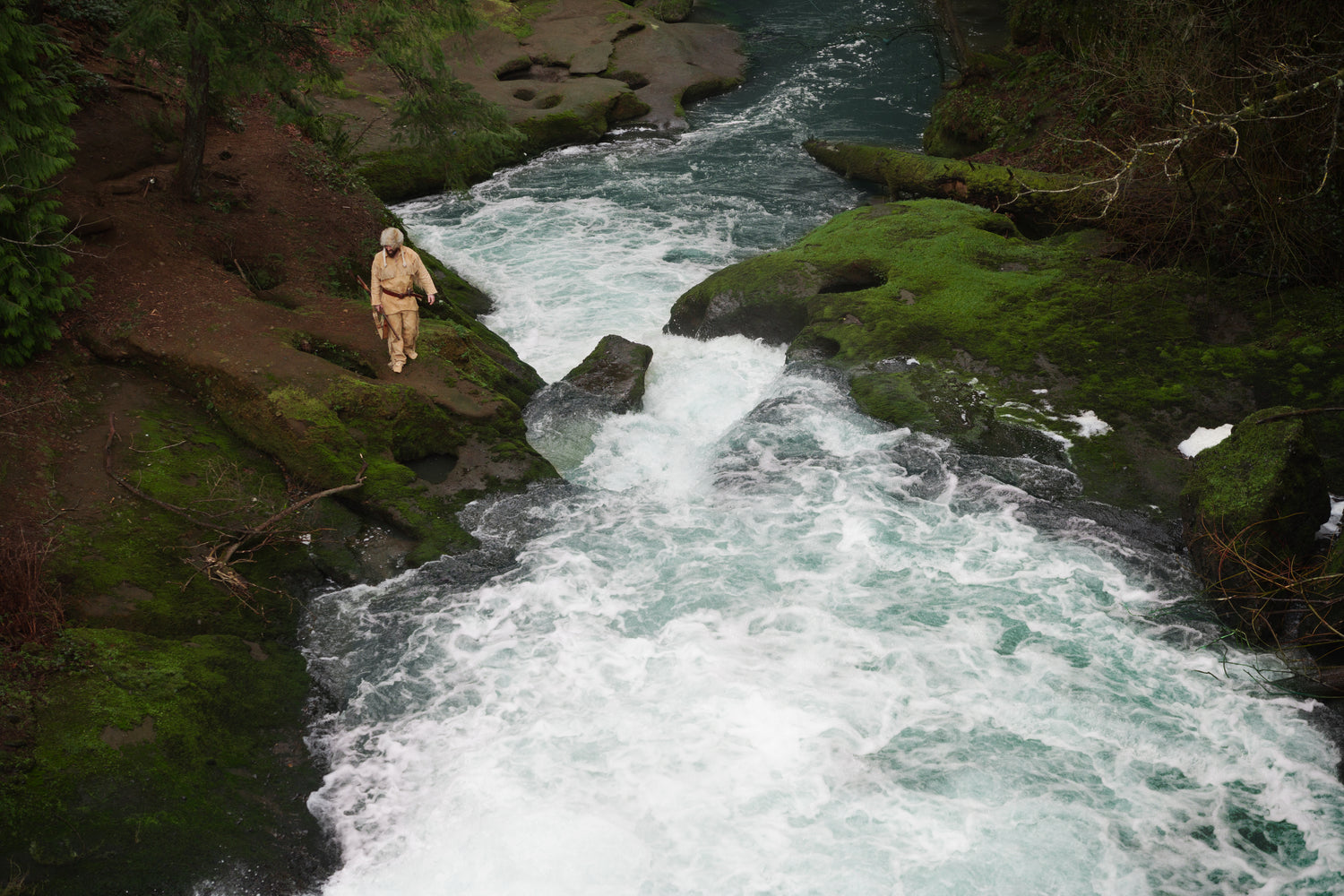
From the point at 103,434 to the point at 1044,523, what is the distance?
9.34m

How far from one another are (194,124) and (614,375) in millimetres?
5955

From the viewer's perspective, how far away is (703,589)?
9.07 meters

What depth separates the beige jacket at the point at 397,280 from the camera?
10.1 meters

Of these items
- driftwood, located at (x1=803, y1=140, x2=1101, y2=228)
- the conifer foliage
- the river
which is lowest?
the river

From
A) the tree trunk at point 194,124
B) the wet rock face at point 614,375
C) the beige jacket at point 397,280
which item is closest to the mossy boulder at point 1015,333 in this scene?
the wet rock face at point 614,375

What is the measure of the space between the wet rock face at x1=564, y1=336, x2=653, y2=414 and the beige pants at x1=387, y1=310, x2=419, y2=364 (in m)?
2.43

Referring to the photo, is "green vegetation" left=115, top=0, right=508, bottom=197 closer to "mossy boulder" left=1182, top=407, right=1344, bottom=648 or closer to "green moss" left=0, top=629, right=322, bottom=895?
"green moss" left=0, top=629, right=322, bottom=895

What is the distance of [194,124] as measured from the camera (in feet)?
37.2

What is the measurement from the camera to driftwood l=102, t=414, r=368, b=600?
27.2ft

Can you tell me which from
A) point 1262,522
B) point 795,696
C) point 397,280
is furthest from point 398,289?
point 1262,522

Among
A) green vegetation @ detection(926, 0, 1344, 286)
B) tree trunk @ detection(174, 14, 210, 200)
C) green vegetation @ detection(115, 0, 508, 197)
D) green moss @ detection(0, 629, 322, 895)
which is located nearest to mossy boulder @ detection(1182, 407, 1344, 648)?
green vegetation @ detection(926, 0, 1344, 286)

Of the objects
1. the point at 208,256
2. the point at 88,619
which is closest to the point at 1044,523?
the point at 88,619

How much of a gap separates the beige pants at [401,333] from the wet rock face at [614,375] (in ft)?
7.97

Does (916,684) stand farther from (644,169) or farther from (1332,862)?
(644,169)
